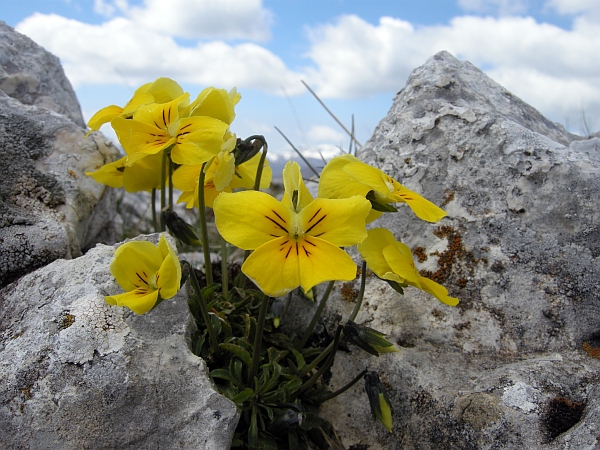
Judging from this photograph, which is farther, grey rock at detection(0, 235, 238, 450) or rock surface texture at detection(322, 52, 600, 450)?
rock surface texture at detection(322, 52, 600, 450)

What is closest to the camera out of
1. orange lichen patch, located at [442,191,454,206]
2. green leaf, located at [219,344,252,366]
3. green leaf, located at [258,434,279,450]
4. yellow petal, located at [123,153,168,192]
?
green leaf, located at [258,434,279,450]

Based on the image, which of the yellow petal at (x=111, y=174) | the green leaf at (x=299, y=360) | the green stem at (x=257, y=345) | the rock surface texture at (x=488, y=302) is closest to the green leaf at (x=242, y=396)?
the green stem at (x=257, y=345)

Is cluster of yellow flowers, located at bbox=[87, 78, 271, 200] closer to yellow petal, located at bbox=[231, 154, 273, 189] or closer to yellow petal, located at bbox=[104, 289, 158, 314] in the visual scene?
yellow petal, located at bbox=[231, 154, 273, 189]

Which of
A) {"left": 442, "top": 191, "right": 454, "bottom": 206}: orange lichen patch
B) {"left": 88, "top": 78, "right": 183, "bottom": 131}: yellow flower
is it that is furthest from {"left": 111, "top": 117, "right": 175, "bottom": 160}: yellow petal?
{"left": 442, "top": 191, "right": 454, "bottom": 206}: orange lichen patch

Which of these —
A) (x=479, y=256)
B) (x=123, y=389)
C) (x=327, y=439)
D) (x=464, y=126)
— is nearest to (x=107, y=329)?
(x=123, y=389)

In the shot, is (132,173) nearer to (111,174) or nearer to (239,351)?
(111,174)

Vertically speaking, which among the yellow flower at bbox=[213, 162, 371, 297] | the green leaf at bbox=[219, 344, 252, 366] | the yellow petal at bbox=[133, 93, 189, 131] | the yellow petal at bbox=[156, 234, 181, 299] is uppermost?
the yellow petal at bbox=[133, 93, 189, 131]

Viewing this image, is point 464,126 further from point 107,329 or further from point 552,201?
point 107,329
